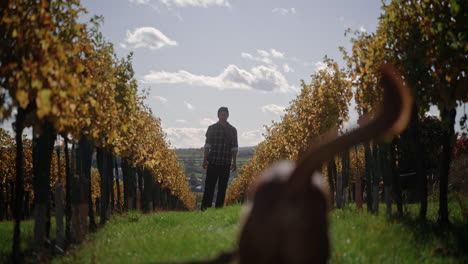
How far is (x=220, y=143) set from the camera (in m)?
14.8

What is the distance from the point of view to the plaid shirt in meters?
14.8

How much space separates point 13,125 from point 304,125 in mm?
15252

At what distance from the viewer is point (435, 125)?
30.5 metres

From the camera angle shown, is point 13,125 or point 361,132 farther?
point 13,125

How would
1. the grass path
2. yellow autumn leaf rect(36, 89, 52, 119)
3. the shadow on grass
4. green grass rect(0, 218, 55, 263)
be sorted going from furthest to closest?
green grass rect(0, 218, 55, 263)
the shadow on grass
the grass path
yellow autumn leaf rect(36, 89, 52, 119)

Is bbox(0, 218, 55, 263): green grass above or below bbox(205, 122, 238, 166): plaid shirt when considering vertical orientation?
below

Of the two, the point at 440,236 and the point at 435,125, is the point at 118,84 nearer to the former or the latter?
the point at 440,236

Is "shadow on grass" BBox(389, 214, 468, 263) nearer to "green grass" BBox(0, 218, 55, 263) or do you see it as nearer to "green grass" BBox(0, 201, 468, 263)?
"green grass" BBox(0, 201, 468, 263)

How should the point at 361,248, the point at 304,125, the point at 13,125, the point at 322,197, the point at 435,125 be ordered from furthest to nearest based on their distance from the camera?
the point at 435,125 < the point at 304,125 < the point at 13,125 < the point at 361,248 < the point at 322,197

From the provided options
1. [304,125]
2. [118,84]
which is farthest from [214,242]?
[304,125]

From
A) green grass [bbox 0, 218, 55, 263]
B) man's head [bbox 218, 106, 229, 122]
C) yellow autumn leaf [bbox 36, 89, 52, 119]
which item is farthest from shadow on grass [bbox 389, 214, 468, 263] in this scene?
green grass [bbox 0, 218, 55, 263]

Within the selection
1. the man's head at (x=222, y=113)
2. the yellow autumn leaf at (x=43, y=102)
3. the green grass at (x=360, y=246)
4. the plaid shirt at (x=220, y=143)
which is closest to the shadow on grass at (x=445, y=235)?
the green grass at (x=360, y=246)

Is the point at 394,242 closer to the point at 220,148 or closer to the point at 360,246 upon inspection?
the point at 360,246

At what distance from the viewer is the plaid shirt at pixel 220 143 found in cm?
1484
